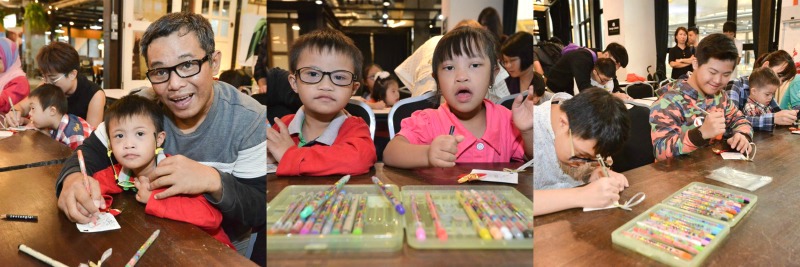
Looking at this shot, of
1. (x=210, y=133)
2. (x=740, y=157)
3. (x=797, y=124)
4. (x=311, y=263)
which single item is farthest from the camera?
(x=797, y=124)

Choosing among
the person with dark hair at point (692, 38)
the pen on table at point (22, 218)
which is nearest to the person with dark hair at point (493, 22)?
the pen on table at point (22, 218)

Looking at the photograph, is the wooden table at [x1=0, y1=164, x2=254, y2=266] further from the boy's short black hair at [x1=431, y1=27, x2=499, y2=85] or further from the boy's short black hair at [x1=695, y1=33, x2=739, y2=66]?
the boy's short black hair at [x1=695, y1=33, x2=739, y2=66]

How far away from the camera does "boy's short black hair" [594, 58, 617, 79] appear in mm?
996

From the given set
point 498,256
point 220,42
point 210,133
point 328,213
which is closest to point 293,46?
point 328,213

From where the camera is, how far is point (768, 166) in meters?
1.82

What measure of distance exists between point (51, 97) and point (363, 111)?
2.16 metres

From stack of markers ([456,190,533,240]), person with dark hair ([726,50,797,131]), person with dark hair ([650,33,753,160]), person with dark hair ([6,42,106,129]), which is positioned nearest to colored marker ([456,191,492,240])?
stack of markers ([456,190,533,240])

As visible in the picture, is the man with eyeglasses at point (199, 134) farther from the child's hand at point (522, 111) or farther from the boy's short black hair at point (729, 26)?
the boy's short black hair at point (729, 26)

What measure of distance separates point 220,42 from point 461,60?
48 cm

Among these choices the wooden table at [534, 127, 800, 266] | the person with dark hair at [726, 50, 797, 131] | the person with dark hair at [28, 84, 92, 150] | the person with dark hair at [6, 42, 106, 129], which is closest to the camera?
the wooden table at [534, 127, 800, 266]

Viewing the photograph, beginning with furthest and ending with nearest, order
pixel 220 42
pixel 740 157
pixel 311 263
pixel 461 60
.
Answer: pixel 740 157
pixel 220 42
pixel 461 60
pixel 311 263

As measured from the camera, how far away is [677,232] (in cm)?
89

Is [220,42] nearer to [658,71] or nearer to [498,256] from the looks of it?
[498,256]

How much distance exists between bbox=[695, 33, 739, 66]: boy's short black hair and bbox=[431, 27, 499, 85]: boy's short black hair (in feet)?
7.72
